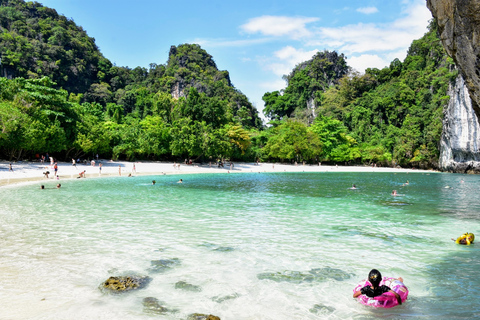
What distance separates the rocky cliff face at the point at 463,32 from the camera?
502 centimetres

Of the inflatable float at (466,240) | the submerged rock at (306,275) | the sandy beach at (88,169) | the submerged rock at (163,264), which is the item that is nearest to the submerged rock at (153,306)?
the submerged rock at (163,264)

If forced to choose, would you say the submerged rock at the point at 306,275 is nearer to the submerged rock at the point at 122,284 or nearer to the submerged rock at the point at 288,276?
the submerged rock at the point at 288,276

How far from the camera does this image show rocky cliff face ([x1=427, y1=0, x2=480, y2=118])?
5023mm

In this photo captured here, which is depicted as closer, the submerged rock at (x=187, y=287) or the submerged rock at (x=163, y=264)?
the submerged rock at (x=187, y=287)

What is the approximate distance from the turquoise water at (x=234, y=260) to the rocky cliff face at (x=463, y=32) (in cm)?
402

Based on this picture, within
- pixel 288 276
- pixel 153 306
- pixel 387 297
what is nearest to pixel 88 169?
pixel 288 276

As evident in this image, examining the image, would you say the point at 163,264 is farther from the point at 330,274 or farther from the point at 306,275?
the point at 330,274

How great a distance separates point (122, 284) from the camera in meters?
6.16

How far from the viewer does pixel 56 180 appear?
28781 millimetres

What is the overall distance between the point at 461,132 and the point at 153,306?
5342cm

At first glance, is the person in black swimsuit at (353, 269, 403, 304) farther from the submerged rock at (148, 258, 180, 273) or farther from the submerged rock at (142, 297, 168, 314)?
the submerged rock at (148, 258, 180, 273)

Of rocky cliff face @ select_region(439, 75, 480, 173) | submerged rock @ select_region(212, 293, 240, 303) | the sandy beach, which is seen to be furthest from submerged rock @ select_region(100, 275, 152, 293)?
rocky cliff face @ select_region(439, 75, 480, 173)

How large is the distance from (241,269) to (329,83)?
117893mm

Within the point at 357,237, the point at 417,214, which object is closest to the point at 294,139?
the point at 417,214
